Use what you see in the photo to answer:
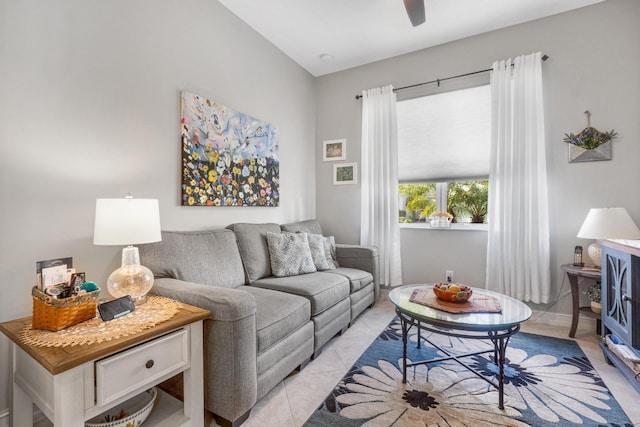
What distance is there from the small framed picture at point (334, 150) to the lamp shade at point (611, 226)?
2.47 metres

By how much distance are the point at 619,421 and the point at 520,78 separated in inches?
107

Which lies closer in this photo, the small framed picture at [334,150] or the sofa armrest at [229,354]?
the sofa armrest at [229,354]

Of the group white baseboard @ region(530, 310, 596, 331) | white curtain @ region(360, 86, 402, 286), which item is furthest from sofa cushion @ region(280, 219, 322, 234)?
white baseboard @ region(530, 310, 596, 331)

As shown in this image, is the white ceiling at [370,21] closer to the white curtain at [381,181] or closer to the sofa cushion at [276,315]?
the white curtain at [381,181]

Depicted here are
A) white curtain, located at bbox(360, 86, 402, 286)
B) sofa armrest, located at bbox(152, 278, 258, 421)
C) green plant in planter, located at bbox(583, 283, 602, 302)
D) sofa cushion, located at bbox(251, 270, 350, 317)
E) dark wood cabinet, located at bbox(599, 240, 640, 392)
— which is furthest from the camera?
white curtain, located at bbox(360, 86, 402, 286)

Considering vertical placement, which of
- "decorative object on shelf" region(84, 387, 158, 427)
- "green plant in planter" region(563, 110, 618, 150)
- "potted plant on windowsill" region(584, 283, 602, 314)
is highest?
"green plant in planter" region(563, 110, 618, 150)

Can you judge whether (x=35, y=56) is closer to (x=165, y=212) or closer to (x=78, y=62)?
(x=78, y=62)

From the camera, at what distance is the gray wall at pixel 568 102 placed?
2502mm

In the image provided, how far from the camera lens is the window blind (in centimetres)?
308

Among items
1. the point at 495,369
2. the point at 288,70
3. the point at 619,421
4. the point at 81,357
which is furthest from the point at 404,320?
the point at 288,70

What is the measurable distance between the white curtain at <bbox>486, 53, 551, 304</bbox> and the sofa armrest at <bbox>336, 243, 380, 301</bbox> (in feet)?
3.61

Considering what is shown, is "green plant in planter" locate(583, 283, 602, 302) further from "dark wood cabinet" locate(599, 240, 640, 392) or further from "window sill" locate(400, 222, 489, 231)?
"window sill" locate(400, 222, 489, 231)

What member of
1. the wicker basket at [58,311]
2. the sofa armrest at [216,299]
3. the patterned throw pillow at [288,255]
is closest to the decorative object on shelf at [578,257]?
the patterned throw pillow at [288,255]

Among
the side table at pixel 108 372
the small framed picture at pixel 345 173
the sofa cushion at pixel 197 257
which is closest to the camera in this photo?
the side table at pixel 108 372
